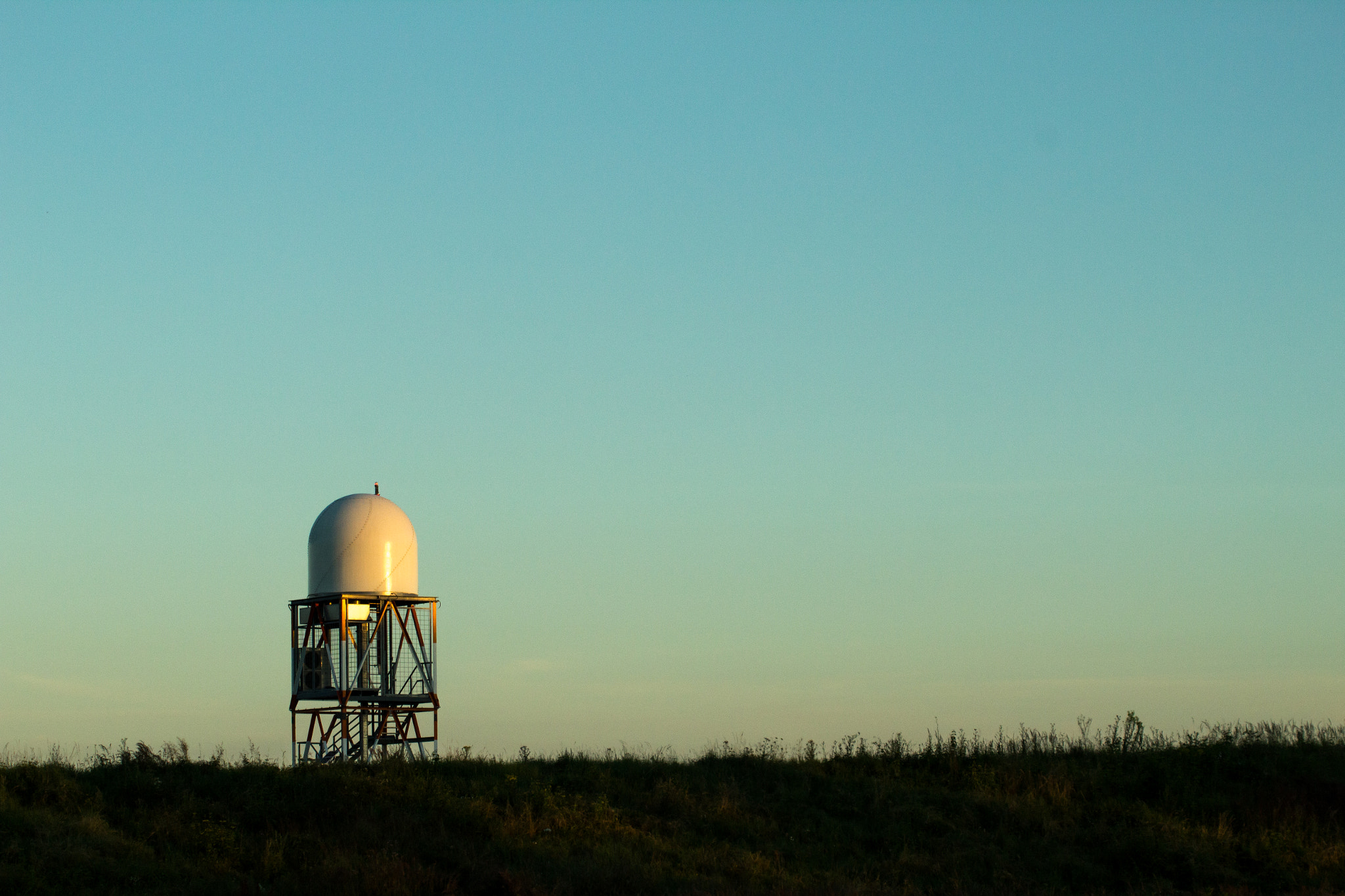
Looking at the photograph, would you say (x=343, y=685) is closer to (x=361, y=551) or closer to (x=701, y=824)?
(x=361, y=551)

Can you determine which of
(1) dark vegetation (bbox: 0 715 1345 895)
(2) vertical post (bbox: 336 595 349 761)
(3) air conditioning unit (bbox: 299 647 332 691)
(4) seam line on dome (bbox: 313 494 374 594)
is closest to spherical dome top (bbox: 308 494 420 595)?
(4) seam line on dome (bbox: 313 494 374 594)

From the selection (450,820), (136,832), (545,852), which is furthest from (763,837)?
(136,832)

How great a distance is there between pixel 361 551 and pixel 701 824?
15.1 meters

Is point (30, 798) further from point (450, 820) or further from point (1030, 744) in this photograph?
point (1030, 744)

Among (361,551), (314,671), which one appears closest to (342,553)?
(361,551)

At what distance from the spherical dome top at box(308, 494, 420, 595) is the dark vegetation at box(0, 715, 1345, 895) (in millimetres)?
9636

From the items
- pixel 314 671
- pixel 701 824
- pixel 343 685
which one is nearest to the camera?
pixel 701 824

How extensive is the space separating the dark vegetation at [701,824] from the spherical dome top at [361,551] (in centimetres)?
964

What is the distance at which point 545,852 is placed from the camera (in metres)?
21.3

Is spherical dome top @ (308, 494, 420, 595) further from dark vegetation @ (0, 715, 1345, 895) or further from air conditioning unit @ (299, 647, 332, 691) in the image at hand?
dark vegetation @ (0, 715, 1345, 895)

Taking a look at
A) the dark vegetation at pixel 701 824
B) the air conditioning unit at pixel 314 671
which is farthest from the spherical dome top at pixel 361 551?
the dark vegetation at pixel 701 824

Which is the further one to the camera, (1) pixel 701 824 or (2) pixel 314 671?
(2) pixel 314 671

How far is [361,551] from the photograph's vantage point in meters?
35.2

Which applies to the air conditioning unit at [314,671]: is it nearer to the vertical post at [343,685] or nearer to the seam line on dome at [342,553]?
the vertical post at [343,685]
